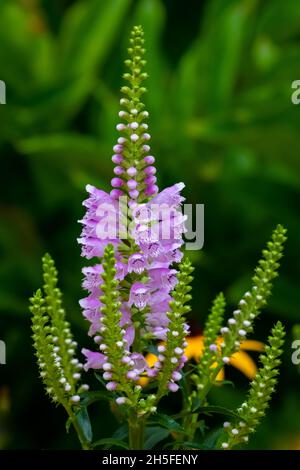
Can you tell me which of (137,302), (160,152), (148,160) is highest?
(160,152)

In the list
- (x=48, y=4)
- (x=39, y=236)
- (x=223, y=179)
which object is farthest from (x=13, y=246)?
(x=48, y=4)

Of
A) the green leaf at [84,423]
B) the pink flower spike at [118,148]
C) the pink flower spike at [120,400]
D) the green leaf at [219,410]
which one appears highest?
the pink flower spike at [118,148]

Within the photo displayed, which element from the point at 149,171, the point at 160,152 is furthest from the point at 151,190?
the point at 160,152

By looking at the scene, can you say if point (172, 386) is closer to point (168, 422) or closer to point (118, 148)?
point (168, 422)

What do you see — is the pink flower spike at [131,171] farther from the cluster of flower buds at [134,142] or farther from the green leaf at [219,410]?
the green leaf at [219,410]

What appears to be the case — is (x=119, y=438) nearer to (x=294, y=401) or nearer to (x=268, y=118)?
(x=294, y=401)

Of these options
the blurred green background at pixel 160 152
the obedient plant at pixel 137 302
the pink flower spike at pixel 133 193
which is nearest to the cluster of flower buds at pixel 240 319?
the obedient plant at pixel 137 302

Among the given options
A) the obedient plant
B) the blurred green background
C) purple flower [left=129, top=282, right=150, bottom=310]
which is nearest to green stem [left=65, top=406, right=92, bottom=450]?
the obedient plant
